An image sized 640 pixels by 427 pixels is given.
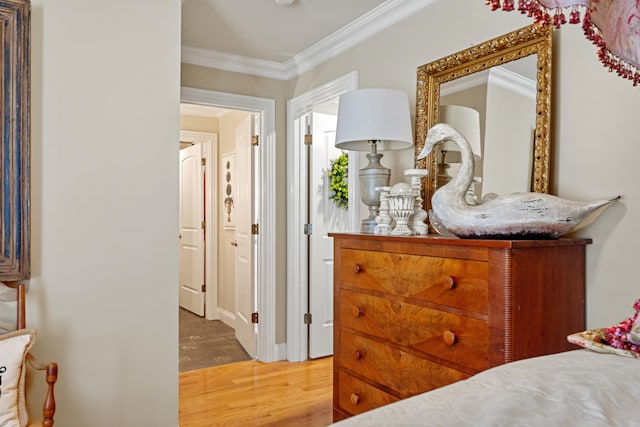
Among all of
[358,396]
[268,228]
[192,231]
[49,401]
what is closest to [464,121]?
[358,396]

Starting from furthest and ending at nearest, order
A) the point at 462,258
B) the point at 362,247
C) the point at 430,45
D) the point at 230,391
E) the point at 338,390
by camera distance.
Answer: the point at 230,391, the point at 430,45, the point at 338,390, the point at 362,247, the point at 462,258

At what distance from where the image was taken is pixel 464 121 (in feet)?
7.56

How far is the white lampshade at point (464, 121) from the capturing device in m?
2.23

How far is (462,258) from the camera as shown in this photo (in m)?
1.62

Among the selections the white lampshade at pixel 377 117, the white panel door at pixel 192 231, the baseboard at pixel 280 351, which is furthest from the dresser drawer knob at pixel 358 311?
the white panel door at pixel 192 231

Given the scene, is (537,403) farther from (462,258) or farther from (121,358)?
(121,358)

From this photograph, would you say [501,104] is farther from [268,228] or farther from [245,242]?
[245,242]

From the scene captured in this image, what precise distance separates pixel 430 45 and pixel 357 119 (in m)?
0.61

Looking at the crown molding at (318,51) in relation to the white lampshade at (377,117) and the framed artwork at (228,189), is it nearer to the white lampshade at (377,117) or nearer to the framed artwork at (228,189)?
the white lampshade at (377,117)

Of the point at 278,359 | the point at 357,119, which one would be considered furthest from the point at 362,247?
the point at 278,359

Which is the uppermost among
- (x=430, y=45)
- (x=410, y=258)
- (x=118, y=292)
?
(x=430, y=45)

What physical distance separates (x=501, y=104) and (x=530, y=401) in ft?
5.66

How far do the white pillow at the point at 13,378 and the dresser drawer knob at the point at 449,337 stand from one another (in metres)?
1.48

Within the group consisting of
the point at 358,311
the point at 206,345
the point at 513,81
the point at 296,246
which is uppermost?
the point at 513,81
